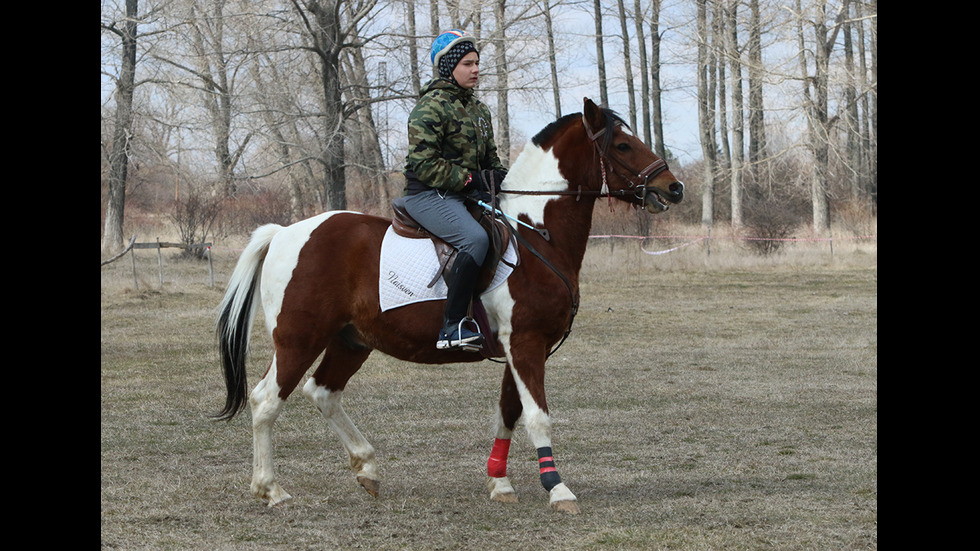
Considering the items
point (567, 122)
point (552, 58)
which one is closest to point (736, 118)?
point (552, 58)

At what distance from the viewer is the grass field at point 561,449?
4.95 meters

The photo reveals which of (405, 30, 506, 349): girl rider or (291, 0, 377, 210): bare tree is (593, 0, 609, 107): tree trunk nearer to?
(291, 0, 377, 210): bare tree

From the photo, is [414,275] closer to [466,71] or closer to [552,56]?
[466,71]

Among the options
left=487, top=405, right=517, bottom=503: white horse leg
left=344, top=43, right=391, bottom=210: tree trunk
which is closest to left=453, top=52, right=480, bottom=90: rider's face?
left=487, top=405, right=517, bottom=503: white horse leg

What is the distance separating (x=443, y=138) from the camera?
5648 mm

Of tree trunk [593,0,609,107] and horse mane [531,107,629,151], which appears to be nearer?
horse mane [531,107,629,151]

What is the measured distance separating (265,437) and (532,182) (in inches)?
86.4

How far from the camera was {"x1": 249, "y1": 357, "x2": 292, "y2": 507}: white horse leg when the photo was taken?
5590 mm

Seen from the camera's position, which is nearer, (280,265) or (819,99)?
(280,265)

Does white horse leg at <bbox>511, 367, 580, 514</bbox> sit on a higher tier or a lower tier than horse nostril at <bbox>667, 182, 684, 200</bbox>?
lower

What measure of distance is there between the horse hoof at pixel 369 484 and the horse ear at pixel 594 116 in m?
2.47

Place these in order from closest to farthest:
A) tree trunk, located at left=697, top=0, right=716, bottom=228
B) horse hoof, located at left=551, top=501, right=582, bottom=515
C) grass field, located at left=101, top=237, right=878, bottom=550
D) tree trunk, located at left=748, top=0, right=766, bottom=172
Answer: grass field, located at left=101, top=237, right=878, bottom=550
horse hoof, located at left=551, top=501, right=582, bottom=515
tree trunk, located at left=748, top=0, right=766, bottom=172
tree trunk, located at left=697, top=0, right=716, bottom=228

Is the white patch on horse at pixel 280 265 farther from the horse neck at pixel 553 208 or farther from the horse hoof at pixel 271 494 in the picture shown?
the horse neck at pixel 553 208

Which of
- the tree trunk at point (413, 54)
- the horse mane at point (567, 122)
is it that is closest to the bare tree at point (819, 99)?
the tree trunk at point (413, 54)
